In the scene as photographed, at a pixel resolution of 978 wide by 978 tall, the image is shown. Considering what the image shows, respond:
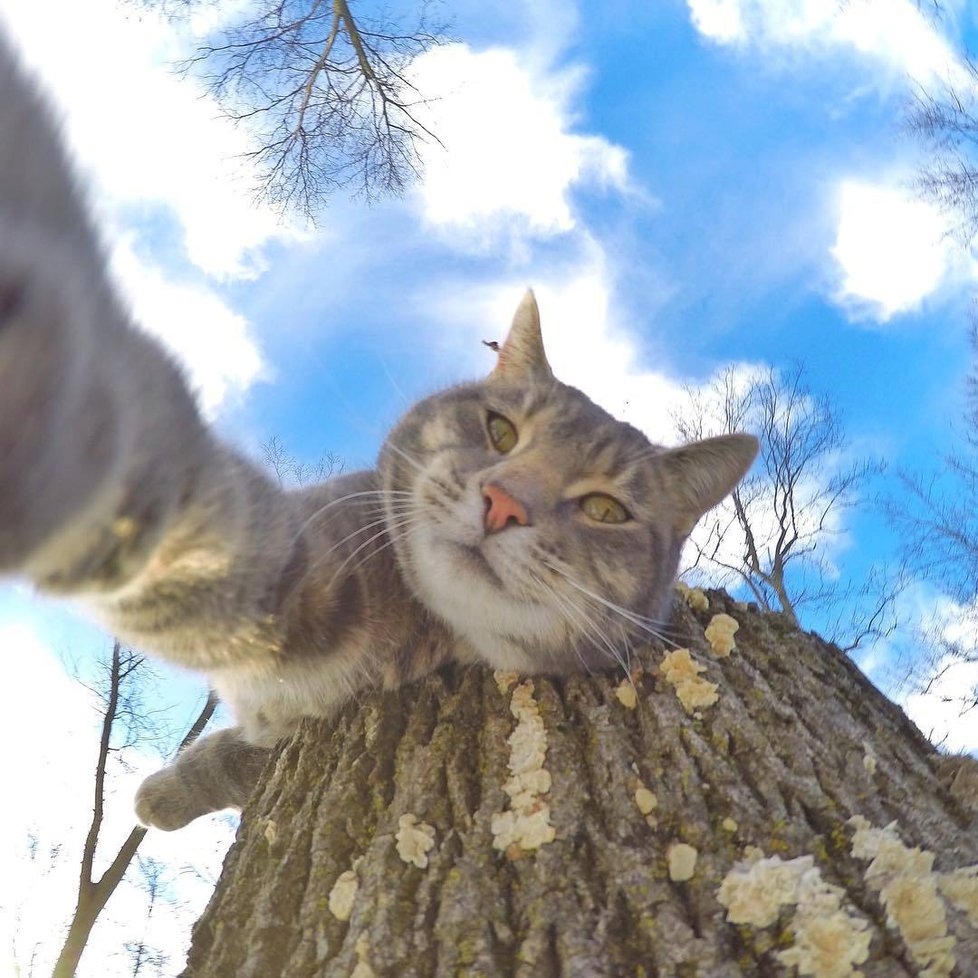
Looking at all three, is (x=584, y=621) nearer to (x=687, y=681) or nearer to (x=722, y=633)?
(x=687, y=681)

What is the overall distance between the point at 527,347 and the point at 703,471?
642mm

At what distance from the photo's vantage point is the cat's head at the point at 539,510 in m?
1.79

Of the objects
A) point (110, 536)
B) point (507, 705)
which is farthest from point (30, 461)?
point (507, 705)

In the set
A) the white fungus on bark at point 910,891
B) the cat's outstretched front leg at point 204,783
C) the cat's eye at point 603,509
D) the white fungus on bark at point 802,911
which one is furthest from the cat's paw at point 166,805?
the white fungus on bark at point 910,891

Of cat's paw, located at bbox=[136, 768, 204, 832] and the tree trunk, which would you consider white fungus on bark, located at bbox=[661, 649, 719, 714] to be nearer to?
the tree trunk

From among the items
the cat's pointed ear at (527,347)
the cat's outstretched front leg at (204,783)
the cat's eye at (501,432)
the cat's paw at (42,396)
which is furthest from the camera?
the cat's outstretched front leg at (204,783)

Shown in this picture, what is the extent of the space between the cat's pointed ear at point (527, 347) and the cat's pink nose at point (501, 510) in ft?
2.04

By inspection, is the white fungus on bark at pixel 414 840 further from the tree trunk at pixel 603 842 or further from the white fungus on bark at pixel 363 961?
the white fungus on bark at pixel 363 961

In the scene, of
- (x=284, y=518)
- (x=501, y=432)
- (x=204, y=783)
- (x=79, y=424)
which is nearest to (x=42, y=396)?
(x=79, y=424)

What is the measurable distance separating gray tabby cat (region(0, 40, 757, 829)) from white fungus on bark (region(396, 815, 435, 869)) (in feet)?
1.41

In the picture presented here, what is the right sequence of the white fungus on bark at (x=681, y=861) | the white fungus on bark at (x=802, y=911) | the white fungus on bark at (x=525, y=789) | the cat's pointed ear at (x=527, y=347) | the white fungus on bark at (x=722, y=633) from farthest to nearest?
the cat's pointed ear at (x=527, y=347) → the white fungus on bark at (x=722, y=633) → the white fungus on bark at (x=525, y=789) → the white fungus on bark at (x=681, y=861) → the white fungus on bark at (x=802, y=911)

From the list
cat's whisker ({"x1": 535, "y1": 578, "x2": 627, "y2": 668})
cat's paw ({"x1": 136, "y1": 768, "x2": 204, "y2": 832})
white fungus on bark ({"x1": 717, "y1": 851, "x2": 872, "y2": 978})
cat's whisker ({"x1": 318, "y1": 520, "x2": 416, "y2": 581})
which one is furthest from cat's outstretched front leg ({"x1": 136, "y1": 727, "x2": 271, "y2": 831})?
white fungus on bark ({"x1": 717, "y1": 851, "x2": 872, "y2": 978})

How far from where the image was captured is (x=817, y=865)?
1.31 metres

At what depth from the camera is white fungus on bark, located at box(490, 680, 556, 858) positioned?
141 centimetres
